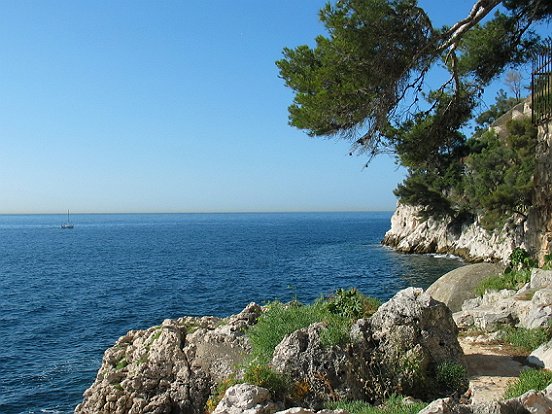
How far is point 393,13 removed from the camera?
45.6 feet

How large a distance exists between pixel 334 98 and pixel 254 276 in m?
32.5

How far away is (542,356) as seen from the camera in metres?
9.36

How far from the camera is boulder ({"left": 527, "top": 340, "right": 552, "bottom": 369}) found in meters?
9.02

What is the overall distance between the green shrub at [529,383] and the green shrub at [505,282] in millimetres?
8050

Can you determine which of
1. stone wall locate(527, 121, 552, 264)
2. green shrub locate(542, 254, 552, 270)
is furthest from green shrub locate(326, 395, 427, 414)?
stone wall locate(527, 121, 552, 264)

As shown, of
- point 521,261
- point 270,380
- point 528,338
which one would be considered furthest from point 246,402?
point 521,261

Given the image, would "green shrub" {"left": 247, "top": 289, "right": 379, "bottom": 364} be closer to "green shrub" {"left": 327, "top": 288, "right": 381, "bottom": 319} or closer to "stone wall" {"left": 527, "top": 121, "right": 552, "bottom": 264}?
"green shrub" {"left": 327, "top": 288, "right": 381, "bottom": 319}

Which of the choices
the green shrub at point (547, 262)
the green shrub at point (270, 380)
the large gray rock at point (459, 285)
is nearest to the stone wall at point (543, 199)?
the green shrub at point (547, 262)

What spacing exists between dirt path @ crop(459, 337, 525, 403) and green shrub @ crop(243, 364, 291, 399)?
288 centimetres

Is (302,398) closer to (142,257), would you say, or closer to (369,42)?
(369,42)

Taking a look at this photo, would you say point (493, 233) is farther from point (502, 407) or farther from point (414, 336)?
point (502, 407)

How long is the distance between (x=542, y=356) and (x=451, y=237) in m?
50.2

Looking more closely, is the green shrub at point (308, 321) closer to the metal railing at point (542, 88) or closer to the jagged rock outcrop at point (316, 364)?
the jagged rock outcrop at point (316, 364)

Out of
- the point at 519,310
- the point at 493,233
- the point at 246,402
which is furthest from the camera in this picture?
the point at 493,233
